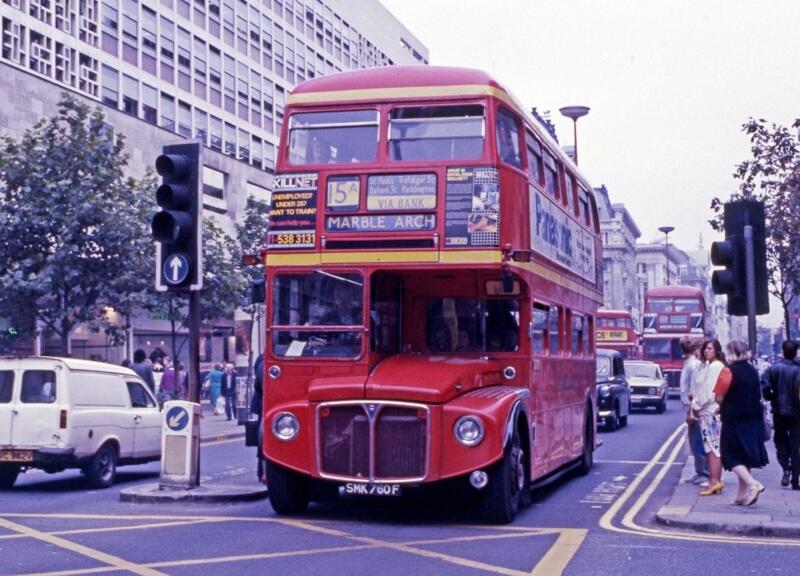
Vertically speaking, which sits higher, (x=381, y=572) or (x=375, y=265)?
(x=375, y=265)

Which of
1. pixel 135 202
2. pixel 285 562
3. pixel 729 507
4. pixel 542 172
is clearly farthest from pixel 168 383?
pixel 285 562

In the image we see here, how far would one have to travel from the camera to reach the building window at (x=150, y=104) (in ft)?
155

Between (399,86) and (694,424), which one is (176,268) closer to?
(399,86)

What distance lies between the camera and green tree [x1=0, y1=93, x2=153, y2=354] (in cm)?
2791

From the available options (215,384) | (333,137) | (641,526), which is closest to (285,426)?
(333,137)

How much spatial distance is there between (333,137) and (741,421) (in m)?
5.02

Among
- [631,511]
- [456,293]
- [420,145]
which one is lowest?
[631,511]

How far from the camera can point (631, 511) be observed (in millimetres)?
13688

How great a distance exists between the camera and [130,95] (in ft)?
152

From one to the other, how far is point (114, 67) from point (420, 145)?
34.2 m

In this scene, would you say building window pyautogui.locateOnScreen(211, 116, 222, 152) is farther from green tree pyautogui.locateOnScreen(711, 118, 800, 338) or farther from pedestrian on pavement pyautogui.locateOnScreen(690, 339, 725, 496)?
pedestrian on pavement pyautogui.locateOnScreen(690, 339, 725, 496)

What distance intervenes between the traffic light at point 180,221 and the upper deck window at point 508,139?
333 cm

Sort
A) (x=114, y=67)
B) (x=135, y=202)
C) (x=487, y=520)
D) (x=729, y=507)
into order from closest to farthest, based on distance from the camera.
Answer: (x=487, y=520), (x=729, y=507), (x=135, y=202), (x=114, y=67)

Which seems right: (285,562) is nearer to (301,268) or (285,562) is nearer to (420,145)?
(301,268)
